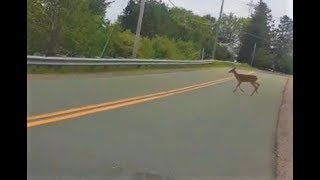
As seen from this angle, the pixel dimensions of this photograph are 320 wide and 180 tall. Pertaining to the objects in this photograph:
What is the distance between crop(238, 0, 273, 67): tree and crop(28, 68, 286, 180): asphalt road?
0.13 m

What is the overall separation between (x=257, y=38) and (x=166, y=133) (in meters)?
0.87

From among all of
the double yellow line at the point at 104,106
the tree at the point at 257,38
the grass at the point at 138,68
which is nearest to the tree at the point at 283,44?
the tree at the point at 257,38

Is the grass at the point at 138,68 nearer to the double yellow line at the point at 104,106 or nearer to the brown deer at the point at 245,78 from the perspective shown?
the brown deer at the point at 245,78

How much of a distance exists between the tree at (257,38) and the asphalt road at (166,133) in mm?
128

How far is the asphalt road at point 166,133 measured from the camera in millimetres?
3029

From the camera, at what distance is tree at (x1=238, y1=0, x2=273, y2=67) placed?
2.94m

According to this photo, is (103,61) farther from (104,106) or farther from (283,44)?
(283,44)

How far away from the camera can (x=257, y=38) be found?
300 cm

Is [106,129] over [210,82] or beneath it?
beneath
